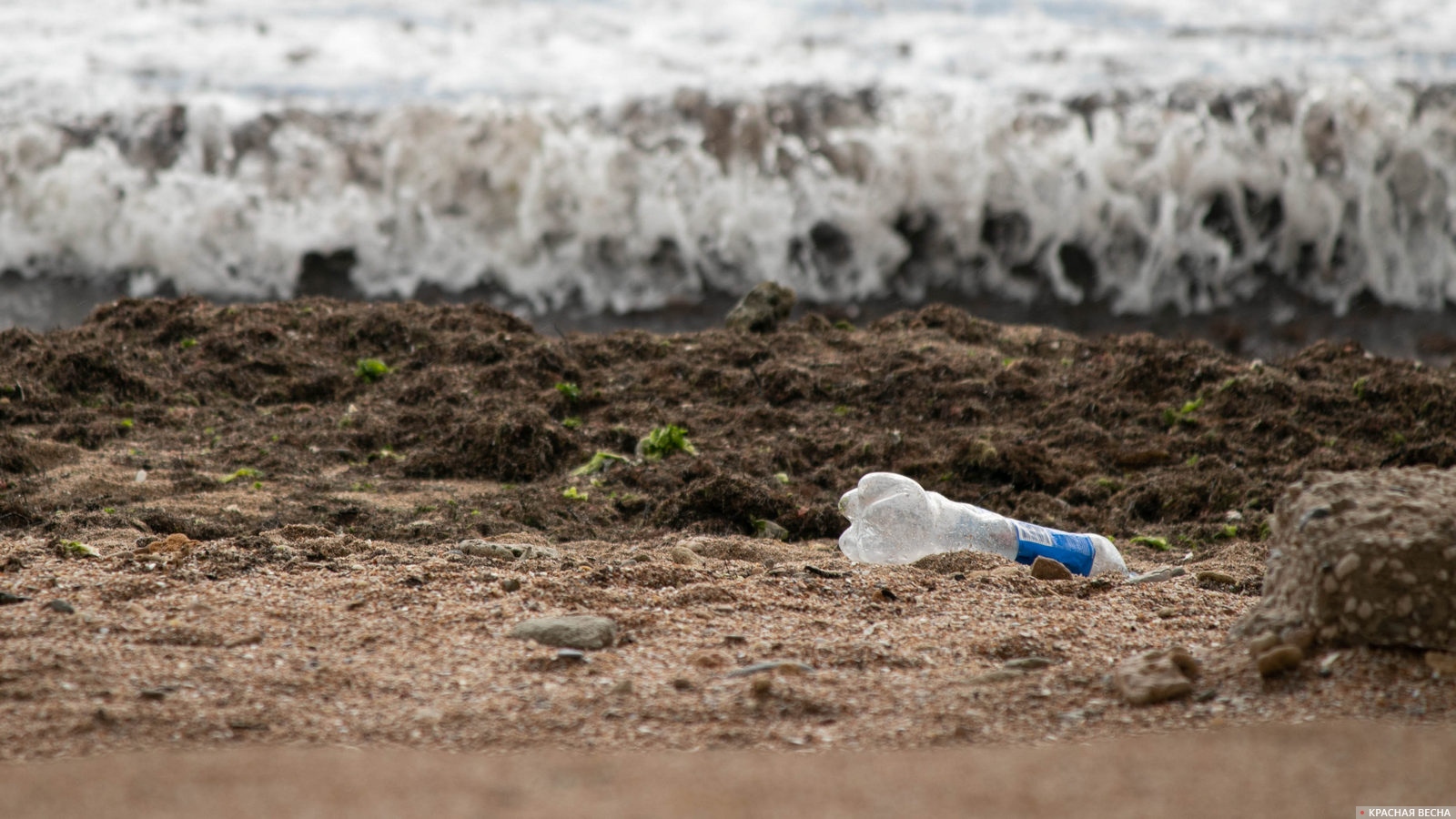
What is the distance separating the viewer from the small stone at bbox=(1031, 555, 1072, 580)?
3.84 metres

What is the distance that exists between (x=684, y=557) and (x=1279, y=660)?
181 centimetres

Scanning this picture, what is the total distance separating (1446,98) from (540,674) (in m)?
11.4

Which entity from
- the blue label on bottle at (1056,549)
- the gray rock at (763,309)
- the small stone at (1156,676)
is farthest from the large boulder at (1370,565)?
the gray rock at (763,309)

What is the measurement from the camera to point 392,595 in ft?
11.3

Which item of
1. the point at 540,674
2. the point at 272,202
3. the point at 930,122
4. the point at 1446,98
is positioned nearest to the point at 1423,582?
the point at 540,674

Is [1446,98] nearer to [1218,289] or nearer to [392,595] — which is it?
[1218,289]

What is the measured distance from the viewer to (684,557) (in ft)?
13.0

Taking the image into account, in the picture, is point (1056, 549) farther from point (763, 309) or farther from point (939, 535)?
point (763, 309)

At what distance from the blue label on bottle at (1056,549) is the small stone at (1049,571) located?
42cm

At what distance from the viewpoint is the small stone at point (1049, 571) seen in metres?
3.84

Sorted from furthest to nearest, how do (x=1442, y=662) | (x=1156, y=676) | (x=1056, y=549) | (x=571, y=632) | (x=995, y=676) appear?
1. (x=1056, y=549)
2. (x=571, y=632)
3. (x=995, y=676)
4. (x=1156, y=676)
5. (x=1442, y=662)

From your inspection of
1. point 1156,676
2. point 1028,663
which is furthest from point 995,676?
point 1156,676

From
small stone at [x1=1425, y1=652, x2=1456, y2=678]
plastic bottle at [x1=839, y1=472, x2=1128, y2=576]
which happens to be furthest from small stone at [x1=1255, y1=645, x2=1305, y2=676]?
plastic bottle at [x1=839, y1=472, x2=1128, y2=576]

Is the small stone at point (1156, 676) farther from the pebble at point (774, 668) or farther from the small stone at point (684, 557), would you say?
the small stone at point (684, 557)
